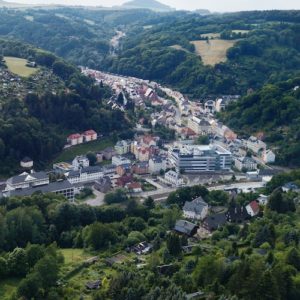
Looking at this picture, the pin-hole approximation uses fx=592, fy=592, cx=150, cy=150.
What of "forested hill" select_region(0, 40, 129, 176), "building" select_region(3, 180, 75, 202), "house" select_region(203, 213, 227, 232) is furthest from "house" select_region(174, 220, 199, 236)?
"forested hill" select_region(0, 40, 129, 176)

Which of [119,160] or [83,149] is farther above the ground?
[119,160]

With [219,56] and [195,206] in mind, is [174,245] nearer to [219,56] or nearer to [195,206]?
[195,206]

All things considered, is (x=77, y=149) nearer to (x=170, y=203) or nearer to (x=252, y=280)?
(x=170, y=203)

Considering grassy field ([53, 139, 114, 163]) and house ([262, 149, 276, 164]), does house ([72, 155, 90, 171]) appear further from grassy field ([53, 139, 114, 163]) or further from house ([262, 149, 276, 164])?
house ([262, 149, 276, 164])

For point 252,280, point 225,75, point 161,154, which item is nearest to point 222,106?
point 225,75

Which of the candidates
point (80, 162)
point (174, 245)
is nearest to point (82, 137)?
point (80, 162)

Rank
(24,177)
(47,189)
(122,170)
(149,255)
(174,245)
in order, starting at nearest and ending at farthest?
(174,245) → (149,255) → (47,189) → (24,177) → (122,170)

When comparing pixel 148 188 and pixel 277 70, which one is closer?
pixel 148 188
